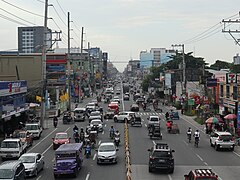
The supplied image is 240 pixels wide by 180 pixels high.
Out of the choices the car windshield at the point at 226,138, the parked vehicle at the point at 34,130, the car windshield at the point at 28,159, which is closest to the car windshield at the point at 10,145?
the car windshield at the point at 28,159

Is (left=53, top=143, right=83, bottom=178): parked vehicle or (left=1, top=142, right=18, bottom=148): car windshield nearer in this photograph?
(left=53, top=143, right=83, bottom=178): parked vehicle

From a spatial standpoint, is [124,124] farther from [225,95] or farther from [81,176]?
[81,176]

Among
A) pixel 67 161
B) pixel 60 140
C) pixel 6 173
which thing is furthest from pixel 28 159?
pixel 60 140

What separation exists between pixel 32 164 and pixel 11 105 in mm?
24273

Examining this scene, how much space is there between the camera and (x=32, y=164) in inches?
1109

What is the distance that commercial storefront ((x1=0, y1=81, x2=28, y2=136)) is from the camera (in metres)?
47.2

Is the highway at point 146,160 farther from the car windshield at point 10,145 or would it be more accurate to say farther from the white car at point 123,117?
the white car at point 123,117

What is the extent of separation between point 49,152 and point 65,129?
18.7 metres

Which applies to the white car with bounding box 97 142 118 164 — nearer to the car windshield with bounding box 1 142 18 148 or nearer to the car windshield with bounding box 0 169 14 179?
the car windshield with bounding box 1 142 18 148

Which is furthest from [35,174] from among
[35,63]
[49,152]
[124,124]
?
[35,63]

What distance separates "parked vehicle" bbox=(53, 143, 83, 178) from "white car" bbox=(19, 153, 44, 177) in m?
1.28

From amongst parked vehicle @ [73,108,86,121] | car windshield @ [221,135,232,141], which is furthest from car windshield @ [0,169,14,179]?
parked vehicle @ [73,108,86,121]

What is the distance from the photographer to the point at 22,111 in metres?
57.3

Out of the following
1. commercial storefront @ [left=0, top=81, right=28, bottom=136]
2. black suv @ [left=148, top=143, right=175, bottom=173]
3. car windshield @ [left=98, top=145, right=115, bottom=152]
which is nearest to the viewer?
black suv @ [left=148, top=143, right=175, bottom=173]
